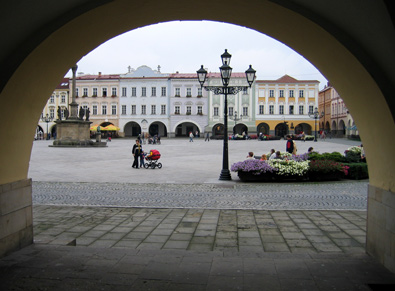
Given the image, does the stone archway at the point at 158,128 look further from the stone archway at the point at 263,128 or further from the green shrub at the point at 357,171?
the green shrub at the point at 357,171

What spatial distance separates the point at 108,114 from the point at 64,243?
211 ft

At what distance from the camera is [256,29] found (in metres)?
5.34

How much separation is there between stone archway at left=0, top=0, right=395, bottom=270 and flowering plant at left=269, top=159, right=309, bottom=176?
8.00m

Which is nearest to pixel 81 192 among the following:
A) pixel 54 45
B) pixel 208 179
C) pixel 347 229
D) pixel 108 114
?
pixel 208 179

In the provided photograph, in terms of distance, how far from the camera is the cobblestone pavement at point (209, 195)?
29.0ft

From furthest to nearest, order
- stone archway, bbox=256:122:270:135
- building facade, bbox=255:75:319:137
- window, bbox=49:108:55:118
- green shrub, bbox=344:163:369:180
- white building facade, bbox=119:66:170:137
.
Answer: window, bbox=49:108:55:118 → stone archway, bbox=256:122:270:135 → white building facade, bbox=119:66:170:137 → building facade, bbox=255:75:319:137 → green shrub, bbox=344:163:369:180

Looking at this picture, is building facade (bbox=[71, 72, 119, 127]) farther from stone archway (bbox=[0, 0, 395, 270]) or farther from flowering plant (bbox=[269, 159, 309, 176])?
stone archway (bbox=[0, 0, 395, 270])

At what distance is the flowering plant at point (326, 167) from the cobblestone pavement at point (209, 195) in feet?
2.22

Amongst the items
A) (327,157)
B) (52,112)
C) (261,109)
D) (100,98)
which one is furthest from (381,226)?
(52,112)

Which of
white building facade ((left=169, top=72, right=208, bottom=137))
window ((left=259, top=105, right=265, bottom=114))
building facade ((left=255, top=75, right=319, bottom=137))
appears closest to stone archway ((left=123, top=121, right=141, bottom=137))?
white building facade ((left=169, top=72, right=208, bottom=137))

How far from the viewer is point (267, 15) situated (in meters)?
4.57

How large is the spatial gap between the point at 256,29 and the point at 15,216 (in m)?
4.45

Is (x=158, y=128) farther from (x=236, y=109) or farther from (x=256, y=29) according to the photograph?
(x=256, y=29)

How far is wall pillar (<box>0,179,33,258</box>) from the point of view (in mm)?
4586
